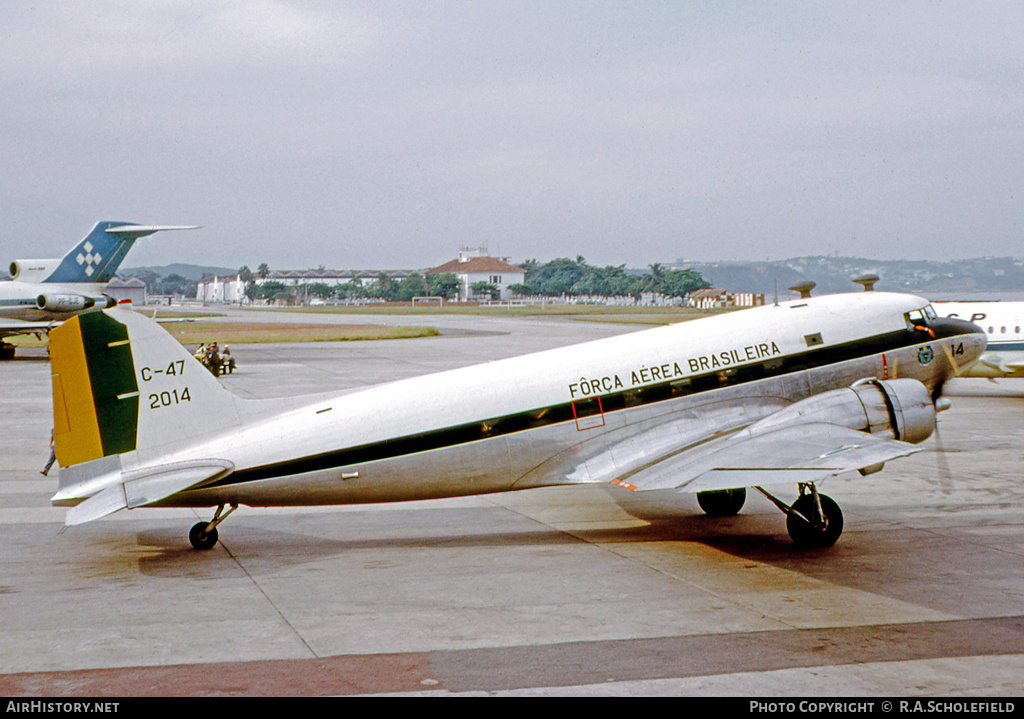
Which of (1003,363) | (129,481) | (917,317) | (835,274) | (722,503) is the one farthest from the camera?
(1003,363)

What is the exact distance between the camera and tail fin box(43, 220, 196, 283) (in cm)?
5259

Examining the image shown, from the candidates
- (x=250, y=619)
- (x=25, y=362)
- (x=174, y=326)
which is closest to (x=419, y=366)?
(x=25, y=362)

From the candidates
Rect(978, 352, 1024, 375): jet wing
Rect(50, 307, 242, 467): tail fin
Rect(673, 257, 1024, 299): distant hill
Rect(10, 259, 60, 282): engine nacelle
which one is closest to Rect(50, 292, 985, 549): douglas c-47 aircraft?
Rect(50, 307, 242, 467): tail fin

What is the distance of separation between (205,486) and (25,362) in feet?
146

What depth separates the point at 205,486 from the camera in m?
12.7

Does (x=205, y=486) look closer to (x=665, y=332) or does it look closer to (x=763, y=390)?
(x=665, y=332)

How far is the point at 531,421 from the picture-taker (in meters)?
14.1

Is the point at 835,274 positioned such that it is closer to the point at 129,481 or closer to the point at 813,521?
the point at 813,521

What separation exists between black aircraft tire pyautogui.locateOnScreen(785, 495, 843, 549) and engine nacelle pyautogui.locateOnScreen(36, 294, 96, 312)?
157 ft

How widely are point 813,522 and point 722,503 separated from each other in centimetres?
250

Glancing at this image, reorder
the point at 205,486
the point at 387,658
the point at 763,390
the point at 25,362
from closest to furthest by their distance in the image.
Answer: the point at 387,658
the point at 205,486
the point at 763,390
the point at 25,362

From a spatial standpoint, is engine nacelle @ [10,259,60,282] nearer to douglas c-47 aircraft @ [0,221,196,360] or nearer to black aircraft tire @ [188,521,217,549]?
douglas c-47 aircraft @ [0,221,196,360]

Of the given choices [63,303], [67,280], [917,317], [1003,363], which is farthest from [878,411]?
[67,280]

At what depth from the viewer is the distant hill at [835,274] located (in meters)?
20.8
